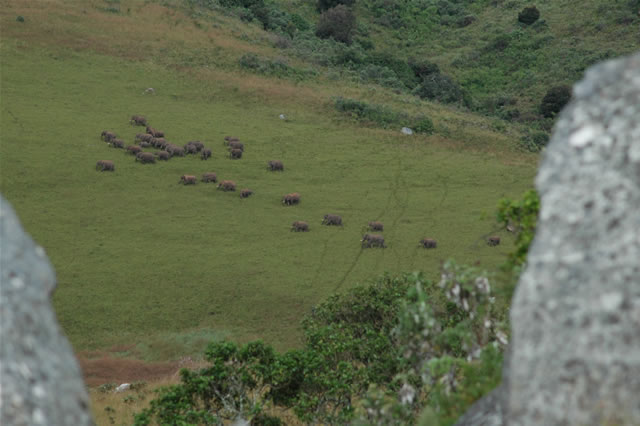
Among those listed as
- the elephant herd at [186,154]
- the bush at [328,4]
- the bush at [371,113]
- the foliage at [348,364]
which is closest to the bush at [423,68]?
the bush at [328,4]

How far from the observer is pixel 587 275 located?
12.8 ft

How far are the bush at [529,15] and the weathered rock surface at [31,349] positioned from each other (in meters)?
107

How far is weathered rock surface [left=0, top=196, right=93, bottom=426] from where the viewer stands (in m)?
3.87

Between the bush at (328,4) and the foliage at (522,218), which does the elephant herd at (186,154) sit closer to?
the foliage at (522,218)

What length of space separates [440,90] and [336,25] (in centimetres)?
2148

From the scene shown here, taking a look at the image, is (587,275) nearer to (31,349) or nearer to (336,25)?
(31,349)

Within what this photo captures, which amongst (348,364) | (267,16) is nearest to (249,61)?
(267,16)

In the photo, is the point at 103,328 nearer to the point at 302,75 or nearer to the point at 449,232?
the point at 449,232

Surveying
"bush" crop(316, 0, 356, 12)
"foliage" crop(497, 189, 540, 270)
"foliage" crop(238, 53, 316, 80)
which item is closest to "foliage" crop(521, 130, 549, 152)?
"foliage" crop(238, 53, 316, 80)

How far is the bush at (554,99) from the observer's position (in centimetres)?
7881

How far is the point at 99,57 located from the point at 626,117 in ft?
212

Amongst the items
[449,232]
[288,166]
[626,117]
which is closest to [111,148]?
[288,166]

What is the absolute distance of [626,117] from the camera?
4.06m

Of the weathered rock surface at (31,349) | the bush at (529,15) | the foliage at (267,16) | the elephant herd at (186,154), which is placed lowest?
the elephant herd at (186,154)
